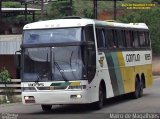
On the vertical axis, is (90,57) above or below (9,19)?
above

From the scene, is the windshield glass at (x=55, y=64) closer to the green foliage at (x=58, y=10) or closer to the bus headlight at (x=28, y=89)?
the bus headlight at (x=28, y=89)

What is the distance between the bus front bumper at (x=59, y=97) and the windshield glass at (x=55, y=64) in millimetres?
478

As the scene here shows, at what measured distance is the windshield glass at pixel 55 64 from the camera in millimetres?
18203

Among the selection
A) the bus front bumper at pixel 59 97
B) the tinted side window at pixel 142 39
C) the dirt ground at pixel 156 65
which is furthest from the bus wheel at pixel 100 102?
the dirt ground at pixel 156 65

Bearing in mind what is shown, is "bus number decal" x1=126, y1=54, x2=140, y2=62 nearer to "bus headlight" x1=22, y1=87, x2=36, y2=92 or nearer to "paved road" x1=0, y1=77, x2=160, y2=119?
"paved road" x1=0, y1=77, x2=160, y2=119

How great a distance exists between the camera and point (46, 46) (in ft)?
60.8

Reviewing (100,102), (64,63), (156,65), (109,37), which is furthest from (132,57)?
(156,65)

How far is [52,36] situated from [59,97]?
2172 millimetres

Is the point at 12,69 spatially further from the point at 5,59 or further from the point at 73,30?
the point at 73,30

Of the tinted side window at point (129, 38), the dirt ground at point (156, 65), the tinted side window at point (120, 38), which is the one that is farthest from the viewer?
the dirt ground at point (156, 65)

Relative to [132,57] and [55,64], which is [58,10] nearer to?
[132,57]

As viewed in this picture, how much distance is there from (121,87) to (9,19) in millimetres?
59115

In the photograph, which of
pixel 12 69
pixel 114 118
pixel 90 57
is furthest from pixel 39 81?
pixel 12 69

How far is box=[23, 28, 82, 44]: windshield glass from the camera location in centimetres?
1859
